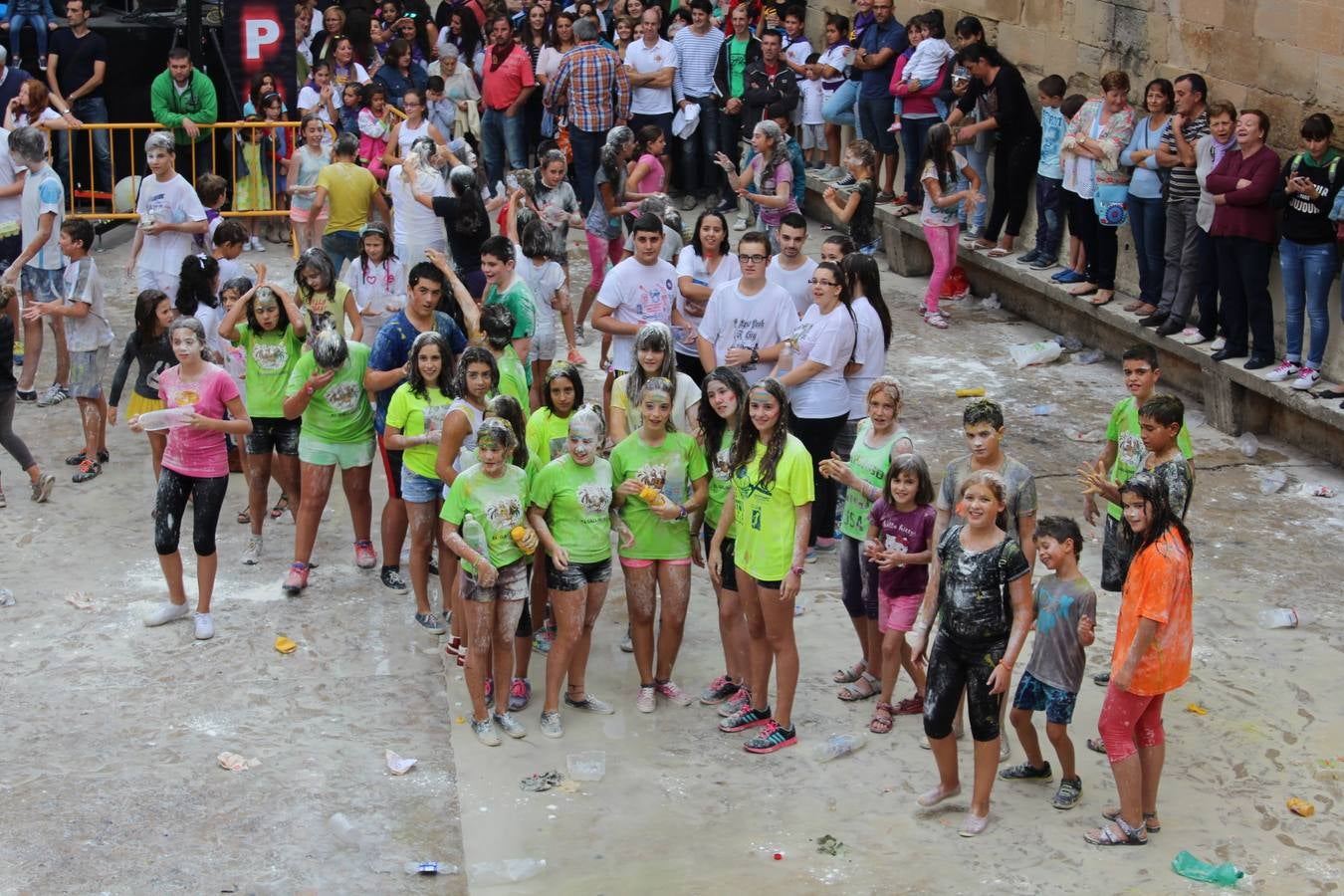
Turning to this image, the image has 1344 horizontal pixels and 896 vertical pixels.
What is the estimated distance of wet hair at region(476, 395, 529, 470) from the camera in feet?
25.0

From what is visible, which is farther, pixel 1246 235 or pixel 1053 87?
pixel 1053 87

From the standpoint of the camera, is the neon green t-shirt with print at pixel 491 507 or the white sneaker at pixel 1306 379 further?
the white sneaker at pixel 1306 379

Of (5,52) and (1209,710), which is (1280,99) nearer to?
(1209,710)

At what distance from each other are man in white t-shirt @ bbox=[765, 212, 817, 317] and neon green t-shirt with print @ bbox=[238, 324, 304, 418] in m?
2.58

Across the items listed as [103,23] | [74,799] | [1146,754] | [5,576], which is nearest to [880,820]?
[1146,754]

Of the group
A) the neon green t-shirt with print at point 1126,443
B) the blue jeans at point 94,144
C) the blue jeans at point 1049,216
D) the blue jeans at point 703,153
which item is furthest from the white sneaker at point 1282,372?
the blue jeans at point 94,144

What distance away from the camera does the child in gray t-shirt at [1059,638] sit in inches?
266

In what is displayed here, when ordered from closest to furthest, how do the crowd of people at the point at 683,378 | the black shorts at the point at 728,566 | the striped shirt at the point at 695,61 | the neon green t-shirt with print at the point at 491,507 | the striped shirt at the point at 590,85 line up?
the crowd of people at the point at 683,378 < the neon green t-shirt with print at the point at 491,507 < the black shorts at the point at 728,566 < the striped shirt at the point at 590,85 < the striped shirt at the point at 695,61

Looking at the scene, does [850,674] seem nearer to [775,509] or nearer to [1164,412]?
[775,509]

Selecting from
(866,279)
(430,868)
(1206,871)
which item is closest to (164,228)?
(866,279)

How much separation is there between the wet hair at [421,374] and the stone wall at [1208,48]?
5691 millimetres

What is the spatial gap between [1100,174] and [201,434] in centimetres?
684

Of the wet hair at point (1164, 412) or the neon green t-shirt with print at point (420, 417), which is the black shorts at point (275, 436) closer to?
the neon green t-shirt with print at point (420, 417)

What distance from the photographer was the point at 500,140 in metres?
16.8
